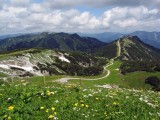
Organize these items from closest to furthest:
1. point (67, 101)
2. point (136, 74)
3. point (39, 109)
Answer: point (39, 109)
point (67, 101)
point (136, 74)

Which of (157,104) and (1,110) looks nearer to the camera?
(1,110)

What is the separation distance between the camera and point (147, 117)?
13250 millimetres

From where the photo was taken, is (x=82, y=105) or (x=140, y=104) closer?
(x=82, y=105)

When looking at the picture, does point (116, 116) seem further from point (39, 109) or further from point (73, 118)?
point (39, 109)

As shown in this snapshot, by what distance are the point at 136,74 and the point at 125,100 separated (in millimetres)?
177976

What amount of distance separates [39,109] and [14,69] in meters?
184

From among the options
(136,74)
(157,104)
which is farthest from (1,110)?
(136,74)

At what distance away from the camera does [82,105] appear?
14.7 metres

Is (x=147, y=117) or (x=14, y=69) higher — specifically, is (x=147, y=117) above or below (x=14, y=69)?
above

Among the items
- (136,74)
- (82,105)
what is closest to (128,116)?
(82,105)

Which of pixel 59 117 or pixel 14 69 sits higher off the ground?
pixel 59 117

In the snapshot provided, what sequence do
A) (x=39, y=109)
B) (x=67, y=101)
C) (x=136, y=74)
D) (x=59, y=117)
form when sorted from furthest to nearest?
(x=136, y=74) → (x=67, y=101) → (x=39, y=109) → (x=59, y=117)

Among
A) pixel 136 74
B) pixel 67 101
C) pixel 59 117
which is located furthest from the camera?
pixel 136 74

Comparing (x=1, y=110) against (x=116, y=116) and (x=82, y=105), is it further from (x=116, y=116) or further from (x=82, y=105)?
(x=116, y=116)
